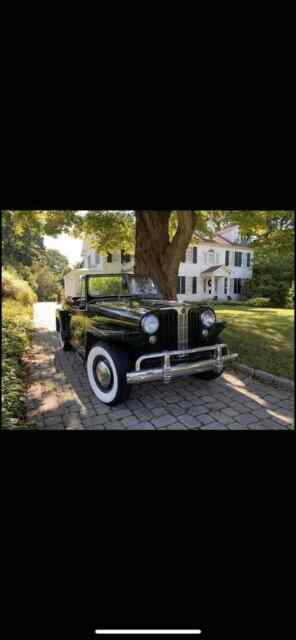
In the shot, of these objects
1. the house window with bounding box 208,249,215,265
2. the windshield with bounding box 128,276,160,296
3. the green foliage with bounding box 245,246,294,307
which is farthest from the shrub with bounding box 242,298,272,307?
the house window with bounding box 208,249,215,265

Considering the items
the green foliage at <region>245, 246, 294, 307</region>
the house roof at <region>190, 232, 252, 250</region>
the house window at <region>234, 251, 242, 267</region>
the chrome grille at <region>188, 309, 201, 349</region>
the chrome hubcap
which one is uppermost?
the house roof at <region>190, 232, 252, 250</region>

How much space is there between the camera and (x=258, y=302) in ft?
30.0

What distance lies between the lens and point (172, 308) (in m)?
3.25

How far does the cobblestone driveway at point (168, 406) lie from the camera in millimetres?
2842

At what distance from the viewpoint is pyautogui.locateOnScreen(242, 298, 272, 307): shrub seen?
A: 26.3ft

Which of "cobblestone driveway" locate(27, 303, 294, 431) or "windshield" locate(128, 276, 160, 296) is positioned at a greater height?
"windshield" locate(128, 276, 160, 296)

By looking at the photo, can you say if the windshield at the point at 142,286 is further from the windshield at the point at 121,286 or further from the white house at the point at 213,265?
the white house at the point at 213,265

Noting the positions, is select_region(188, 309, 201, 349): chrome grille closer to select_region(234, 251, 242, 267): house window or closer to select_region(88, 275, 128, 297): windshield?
select_region(88, 275, 128, 297): windshield

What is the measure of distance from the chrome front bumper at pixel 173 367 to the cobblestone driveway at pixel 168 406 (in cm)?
42

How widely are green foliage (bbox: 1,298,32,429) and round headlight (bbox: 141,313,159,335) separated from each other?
1494 millimetres

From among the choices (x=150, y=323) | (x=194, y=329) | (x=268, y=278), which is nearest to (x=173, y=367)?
(x=150, y=323)

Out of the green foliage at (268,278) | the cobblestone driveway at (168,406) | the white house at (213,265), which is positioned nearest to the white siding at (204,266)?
the white house at (213,265)
